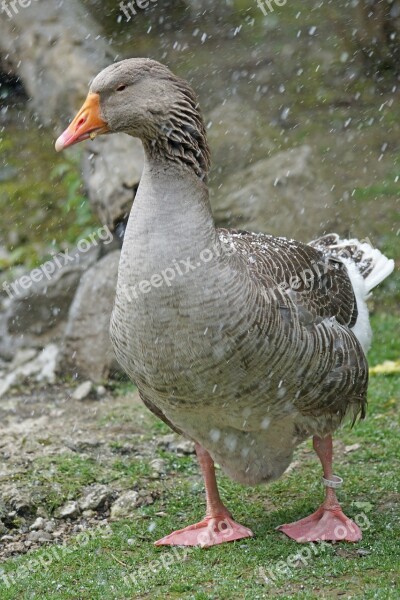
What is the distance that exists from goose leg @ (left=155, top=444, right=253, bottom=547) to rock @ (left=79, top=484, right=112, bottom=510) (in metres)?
0.82

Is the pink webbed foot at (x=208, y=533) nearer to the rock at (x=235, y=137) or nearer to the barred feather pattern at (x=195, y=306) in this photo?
the barred feather pattern at (x=195, y=306)

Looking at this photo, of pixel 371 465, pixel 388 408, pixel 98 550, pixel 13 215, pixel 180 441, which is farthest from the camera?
pixel 13 215

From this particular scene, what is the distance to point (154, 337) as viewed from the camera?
5.16 metres

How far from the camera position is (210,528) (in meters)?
6.14

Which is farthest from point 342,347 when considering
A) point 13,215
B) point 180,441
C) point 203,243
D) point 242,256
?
point 13,215

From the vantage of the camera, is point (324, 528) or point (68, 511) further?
point (68, 511)

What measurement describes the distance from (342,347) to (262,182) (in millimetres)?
6148

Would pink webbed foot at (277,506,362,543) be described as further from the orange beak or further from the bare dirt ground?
the orange beak

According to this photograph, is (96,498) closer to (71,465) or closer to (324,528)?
(71,465)

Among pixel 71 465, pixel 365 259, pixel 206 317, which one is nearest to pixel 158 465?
pixel 71 465

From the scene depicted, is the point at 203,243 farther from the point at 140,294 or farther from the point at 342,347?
the point at 342,347

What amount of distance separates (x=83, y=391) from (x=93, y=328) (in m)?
0.96

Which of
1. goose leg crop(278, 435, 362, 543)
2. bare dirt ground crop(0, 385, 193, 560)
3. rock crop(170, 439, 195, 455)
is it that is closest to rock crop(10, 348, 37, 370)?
bare dirt ground crop(0, 385, 193, 560)

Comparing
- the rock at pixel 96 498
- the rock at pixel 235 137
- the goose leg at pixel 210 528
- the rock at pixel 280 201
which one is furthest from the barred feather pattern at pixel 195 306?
the rock at pixel 235 137
